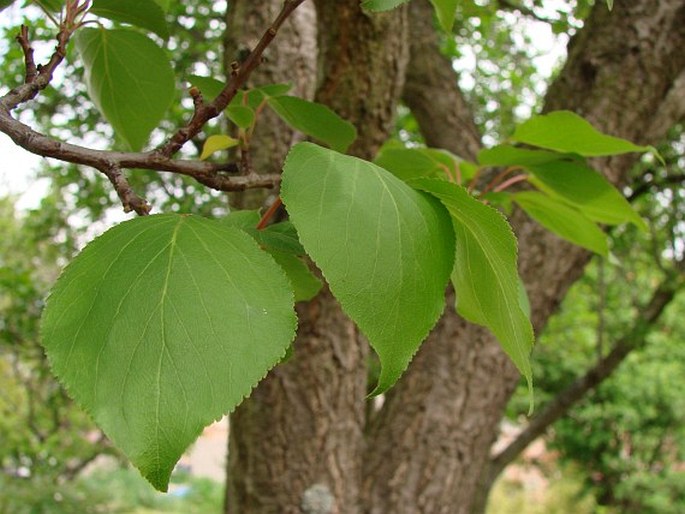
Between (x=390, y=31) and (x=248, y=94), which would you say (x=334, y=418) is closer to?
(x=390, y=31)

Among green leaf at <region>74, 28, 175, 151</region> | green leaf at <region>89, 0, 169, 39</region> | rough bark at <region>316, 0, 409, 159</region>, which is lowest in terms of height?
green leaf at <region>74, 28, 175, 151</region>

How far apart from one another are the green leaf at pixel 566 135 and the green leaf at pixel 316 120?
0.56 ft

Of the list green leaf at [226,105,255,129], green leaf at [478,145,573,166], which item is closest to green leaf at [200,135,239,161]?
green leaf at [226,105,255,129]

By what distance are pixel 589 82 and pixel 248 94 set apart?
122 centimetres

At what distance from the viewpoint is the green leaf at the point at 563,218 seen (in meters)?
0.74

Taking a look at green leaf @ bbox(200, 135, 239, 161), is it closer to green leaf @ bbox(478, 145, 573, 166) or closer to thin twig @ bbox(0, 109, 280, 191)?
thin twig @ bbox(0, 109, 280, 191)

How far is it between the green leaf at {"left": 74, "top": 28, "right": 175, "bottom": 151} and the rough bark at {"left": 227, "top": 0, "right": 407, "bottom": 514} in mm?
705

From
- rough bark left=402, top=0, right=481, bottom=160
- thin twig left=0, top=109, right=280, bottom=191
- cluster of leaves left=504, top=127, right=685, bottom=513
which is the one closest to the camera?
thin twig left=0, top=109, right=280, bottom=191

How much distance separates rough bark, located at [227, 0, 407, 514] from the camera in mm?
1316

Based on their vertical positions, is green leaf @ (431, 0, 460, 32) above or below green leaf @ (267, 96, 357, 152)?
below

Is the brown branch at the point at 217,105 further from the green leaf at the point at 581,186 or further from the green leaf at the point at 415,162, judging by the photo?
the green leaf at the point at 581,186

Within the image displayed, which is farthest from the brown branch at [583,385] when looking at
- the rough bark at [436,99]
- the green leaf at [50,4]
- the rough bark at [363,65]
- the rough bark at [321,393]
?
the green leaf at [50,4]

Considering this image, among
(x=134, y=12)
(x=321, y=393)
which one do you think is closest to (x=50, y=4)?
(x=134, y=12)

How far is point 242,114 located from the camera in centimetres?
56
